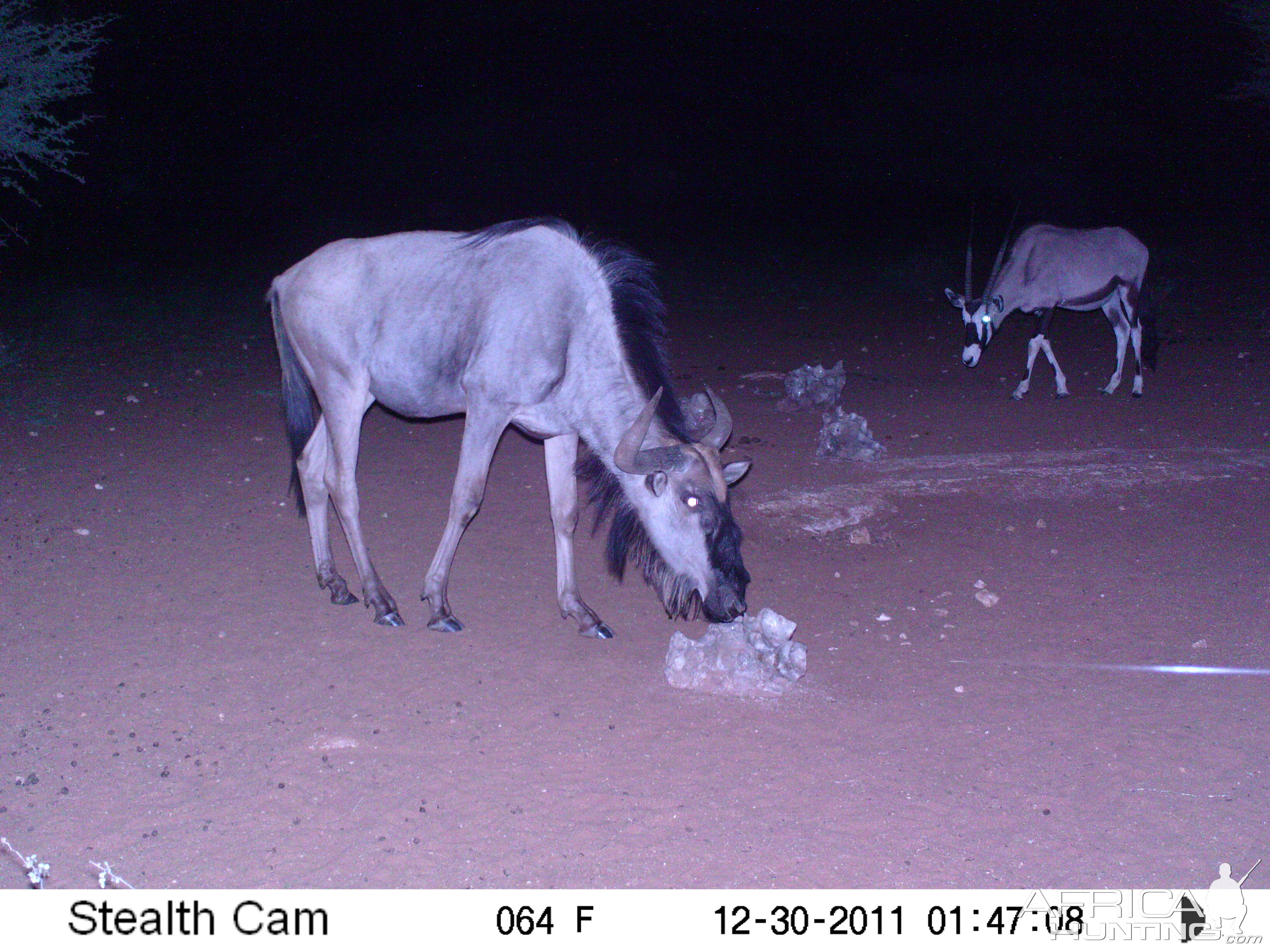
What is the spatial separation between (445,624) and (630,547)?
1056 millimetres

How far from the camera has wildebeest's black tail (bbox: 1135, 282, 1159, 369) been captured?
1133cm

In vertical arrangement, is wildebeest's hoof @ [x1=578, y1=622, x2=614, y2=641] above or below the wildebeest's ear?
Result: below

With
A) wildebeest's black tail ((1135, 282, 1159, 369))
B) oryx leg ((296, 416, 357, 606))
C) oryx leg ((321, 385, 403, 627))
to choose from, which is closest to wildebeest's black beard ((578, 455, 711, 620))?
oryx leg ((321, 385, 403, 627))

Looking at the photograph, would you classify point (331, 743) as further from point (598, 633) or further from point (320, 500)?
point (320, 500)

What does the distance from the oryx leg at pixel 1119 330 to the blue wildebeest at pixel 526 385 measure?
7.33 metres

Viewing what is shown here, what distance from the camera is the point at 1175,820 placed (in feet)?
12.4

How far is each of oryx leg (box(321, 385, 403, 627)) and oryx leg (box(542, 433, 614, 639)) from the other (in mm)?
918

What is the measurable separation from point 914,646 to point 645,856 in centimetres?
225

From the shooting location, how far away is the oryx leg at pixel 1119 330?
36.4ft

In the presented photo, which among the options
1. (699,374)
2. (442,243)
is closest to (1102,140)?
(699,374)

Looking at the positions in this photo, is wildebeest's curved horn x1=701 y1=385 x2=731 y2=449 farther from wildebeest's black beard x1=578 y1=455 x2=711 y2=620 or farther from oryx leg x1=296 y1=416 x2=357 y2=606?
oryx leg x1=296 y1=416 x2=357 y2=606

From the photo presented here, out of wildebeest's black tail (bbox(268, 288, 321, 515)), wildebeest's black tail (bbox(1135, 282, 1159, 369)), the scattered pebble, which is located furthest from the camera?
wildebeest's black tail (bbox(1135, 282, 1159, 369))

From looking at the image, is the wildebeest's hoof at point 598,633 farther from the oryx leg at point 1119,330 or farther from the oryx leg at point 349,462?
the oryx leg at point 1119,330

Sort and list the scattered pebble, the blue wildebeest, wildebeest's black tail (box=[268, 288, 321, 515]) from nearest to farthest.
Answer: the scattered pebble < the blue wildebeest < wildebeest's black tail (box=[268, 288, 321, 515])
